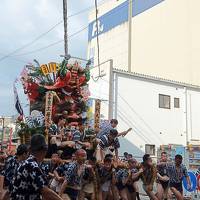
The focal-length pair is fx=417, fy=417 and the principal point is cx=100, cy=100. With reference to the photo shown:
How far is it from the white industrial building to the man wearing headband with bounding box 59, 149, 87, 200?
15.6 metres

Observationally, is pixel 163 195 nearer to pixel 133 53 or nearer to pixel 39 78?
pixel 39 78

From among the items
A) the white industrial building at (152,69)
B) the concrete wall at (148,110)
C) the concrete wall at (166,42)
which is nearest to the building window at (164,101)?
the white industrial building at (152,69)

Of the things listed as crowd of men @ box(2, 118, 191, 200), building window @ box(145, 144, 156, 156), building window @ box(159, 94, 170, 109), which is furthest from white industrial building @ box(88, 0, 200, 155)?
crowd of men @ box(2, 118, 191, 200)

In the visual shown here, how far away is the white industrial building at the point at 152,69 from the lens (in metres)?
26.1

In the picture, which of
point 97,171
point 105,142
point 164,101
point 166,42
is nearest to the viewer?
point 97,171

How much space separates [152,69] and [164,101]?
9.88 meters

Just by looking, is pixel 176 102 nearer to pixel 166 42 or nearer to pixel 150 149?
pixel 150 149

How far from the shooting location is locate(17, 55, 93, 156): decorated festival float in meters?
12.8

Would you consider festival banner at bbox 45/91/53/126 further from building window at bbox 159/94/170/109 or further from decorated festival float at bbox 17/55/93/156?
building window at bbox 159/94/170/109

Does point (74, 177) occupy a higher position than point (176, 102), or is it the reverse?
point (176, 102)

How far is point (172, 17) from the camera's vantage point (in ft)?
119

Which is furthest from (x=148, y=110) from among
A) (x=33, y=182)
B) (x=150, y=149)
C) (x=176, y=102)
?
(x=33, y=182)

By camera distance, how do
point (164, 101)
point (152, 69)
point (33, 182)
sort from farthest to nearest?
point (152, 69)
point (164, 101)
point (33, 182)

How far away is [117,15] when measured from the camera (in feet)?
142
